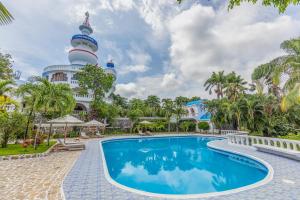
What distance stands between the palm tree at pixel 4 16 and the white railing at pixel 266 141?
11796 millimetres

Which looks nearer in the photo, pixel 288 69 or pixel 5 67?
pixel 288 69

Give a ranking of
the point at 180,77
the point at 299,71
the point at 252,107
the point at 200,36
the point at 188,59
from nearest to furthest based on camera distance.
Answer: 1. the point at 299,71
2. the point at 200,36
3. the point at 252,107
4. the point at 188,59
5. the point at 180,77

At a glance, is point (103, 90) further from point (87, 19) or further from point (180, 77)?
point (87, 19)

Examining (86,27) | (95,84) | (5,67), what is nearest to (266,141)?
(95,84)

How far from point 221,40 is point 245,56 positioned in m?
4.34

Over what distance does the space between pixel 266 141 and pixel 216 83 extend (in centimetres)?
1829

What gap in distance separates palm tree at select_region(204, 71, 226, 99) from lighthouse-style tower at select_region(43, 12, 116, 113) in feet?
61.0

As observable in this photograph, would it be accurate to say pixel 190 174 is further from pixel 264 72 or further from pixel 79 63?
pixel 79 63

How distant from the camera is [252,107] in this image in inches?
500

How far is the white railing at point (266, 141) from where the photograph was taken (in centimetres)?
839

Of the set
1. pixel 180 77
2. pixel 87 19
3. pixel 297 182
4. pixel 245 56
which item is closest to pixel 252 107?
pixel 245 56

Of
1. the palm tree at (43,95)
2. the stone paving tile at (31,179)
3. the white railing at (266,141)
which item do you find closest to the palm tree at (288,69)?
the white railing at (266,141)

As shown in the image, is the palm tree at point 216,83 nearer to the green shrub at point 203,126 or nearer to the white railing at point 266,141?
the green shrub at point 203,126

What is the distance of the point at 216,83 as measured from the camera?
27.3 meters
